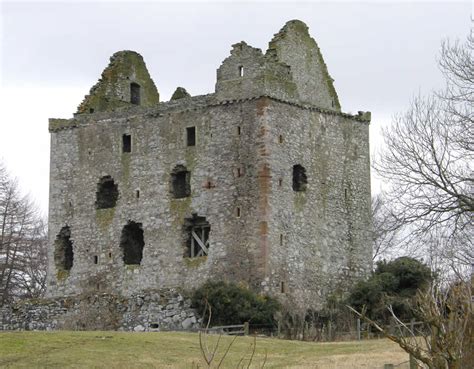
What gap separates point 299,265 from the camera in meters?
45.6

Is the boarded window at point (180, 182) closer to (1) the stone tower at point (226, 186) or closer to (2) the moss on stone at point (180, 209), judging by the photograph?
(1) the stone tower at point (226, 186)

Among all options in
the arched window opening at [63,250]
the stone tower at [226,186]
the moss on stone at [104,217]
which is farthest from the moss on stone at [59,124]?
the arched window opening at [63,250]

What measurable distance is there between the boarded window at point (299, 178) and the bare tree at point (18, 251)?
17379 mm

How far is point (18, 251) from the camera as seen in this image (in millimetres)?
61844

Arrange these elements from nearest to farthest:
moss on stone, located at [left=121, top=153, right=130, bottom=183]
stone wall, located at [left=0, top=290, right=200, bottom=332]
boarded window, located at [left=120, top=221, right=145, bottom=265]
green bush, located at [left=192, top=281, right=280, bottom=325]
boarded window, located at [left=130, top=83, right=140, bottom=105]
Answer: green bush, located at [left=192, top=281, right=280, bottom=325]
stone wall, located at [left=0, top=290, right=200, bottom=332]
boarded window, located at [left=120, top=221, right=145, bottom=265]
moss on stone, located at [left=121, top=153, right=130, bottom=183]
boarded window, located at [left=130, top=83, right=140, bottom=105]

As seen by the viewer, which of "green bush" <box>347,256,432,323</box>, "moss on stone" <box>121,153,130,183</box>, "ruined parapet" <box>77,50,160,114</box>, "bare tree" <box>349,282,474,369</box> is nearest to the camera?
"bare tree" <box>349,282,474,369</box>

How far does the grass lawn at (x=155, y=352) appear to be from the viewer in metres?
31.3

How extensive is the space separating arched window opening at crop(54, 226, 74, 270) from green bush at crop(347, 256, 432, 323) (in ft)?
39.3

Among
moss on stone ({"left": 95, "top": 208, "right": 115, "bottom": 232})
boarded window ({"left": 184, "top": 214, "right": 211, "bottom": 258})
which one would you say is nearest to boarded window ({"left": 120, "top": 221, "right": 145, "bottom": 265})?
moss on stone ({"left": 95, "top": 208, "right": 115, "bottom": 232})

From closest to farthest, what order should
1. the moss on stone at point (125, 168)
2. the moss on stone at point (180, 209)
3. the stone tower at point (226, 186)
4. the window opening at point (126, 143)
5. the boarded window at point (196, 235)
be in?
the stone tower at point (226, 186) → the boarded window at point (196, 235) → the moss on stone at point (180, 209) → the moss on stone at point (125, 168) → the window opening at point (126, 143)

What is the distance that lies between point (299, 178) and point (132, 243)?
23.5 ft

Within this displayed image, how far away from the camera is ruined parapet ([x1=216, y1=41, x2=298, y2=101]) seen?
46125 mm

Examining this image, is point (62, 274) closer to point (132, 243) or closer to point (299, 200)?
point (132, 243)

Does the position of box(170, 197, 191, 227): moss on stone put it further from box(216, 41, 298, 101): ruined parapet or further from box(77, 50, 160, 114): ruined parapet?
box(77, 50, 160, 114): ruined parapet
